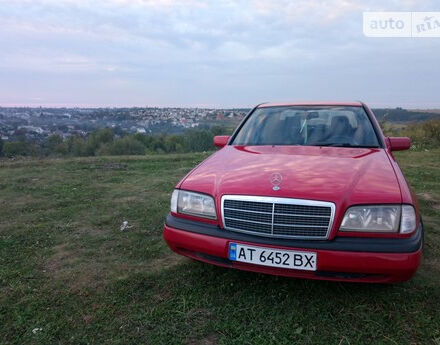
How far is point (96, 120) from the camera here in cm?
3167

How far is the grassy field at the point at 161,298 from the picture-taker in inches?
82.0

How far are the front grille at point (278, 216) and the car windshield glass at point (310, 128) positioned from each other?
127 centimetres

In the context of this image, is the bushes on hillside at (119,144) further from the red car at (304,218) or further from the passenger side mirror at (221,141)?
the red car at (304,218)

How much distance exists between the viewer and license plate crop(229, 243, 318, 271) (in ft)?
6.94

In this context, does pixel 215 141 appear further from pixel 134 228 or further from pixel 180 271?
pixel 180 271

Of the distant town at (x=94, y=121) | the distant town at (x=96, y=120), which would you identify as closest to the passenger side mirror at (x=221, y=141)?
the distant town at (x=94, y=121)

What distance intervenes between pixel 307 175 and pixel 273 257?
621mm

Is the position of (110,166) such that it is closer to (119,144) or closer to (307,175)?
(307,175)

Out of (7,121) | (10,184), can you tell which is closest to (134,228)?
(10,184)

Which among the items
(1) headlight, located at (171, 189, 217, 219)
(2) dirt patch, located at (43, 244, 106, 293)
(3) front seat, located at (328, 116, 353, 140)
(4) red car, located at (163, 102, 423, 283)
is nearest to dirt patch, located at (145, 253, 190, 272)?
(2) dirt patch, located at (43, 244, 106, 293)

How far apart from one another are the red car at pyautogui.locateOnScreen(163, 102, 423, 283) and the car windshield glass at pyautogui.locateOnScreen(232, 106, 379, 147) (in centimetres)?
48

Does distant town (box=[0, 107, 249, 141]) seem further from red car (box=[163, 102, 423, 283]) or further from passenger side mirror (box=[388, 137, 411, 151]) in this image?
red car (box=[163, 102, 423, 283])

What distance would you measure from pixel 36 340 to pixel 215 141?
2.58 m

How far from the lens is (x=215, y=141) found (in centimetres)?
400
